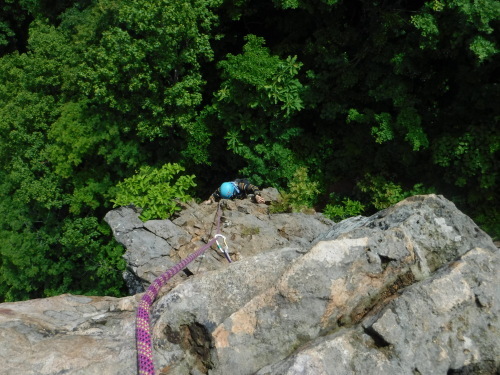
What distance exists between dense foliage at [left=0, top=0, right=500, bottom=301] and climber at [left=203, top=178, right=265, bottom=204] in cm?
66

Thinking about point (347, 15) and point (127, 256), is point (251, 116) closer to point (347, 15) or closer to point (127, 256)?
point (347, 15)

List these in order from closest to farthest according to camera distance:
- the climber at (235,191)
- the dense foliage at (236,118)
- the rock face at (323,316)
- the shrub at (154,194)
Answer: the rock face at (323,316) < the shrub at (154,194) < the climber at (235,191) < the dense foliage at (236,118)

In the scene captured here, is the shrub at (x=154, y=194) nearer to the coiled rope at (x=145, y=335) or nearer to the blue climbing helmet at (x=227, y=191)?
the blue climbing helmet at (x=227, y=191)

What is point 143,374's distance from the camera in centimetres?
369

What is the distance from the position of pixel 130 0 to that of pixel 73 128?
3.50m

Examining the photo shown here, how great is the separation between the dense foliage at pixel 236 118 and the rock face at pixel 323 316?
5.49 metres

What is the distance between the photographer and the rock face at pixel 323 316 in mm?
3645

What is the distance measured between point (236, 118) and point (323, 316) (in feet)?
29.9

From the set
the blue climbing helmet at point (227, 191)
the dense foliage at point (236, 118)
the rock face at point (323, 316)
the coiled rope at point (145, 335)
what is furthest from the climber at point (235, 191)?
the coiled rope at point (145, 335)

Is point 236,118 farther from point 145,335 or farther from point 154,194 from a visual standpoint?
point 145,335

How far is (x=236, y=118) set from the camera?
496 inches

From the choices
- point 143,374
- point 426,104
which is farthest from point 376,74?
point 143,374

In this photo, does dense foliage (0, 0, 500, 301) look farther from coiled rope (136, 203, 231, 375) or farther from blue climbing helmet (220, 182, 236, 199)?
coiled rope (136, 203, 231, 375)

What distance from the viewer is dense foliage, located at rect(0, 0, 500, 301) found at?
11.2m
